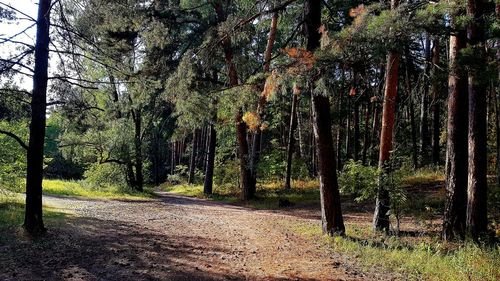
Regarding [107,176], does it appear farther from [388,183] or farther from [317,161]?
[388,183]

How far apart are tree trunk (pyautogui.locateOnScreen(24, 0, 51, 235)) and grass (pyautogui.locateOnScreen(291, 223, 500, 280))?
5.89 metres

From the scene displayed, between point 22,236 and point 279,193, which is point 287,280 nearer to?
point 22,236

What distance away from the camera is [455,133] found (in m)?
8.25

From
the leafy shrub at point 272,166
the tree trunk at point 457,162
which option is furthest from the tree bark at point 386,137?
the leafy shrub at point 272,166

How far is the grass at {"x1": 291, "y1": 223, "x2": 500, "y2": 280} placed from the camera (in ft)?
19.4

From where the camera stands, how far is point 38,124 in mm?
8492

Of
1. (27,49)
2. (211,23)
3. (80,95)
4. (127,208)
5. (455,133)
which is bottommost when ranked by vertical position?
(127,208)

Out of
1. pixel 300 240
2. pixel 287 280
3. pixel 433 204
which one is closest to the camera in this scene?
pixel 287 280

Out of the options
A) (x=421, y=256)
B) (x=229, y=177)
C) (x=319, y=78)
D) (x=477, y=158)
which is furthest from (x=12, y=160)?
(x=229, y=177)

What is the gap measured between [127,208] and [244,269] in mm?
9269

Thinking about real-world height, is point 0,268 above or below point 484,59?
below

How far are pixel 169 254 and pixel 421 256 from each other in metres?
4.35

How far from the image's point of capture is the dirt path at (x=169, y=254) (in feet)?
19.5

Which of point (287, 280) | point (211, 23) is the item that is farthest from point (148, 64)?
point (287, 280)
